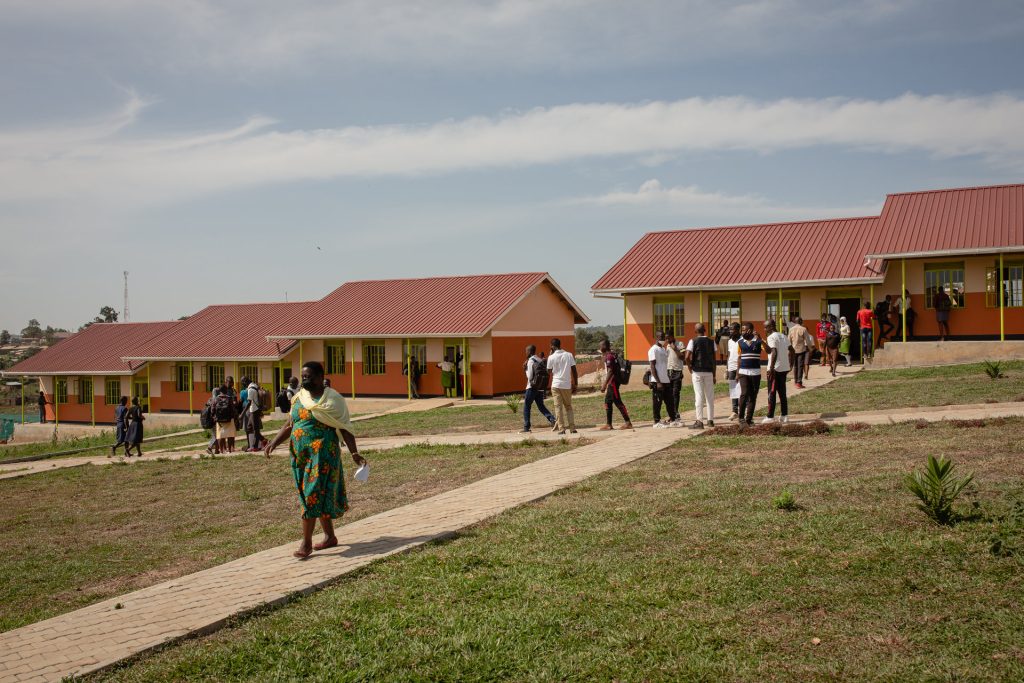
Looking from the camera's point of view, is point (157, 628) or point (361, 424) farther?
point (361, 424)

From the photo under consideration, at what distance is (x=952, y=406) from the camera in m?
15.9

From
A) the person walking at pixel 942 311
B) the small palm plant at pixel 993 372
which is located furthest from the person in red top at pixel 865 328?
the small palm plant at pixel 993 372

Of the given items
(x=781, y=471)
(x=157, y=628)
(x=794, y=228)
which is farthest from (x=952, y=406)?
(x=794, y=228)

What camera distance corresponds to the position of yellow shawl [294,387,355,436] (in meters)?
7.98

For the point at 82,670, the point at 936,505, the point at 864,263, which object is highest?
the point at 864,263

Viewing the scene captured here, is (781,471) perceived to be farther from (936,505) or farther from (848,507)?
(936,505)

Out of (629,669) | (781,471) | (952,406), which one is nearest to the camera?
(629,669)

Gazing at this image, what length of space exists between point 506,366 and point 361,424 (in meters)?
9.34

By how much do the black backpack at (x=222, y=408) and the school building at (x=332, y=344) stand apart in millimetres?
12642

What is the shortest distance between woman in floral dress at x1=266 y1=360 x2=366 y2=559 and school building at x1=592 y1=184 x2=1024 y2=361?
21429 millimetres

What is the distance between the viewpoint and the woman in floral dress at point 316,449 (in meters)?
7.98

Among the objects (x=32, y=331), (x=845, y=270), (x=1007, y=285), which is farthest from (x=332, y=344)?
(x=32, y=331)

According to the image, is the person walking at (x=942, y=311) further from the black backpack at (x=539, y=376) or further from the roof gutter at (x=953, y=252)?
the black backpack at (x=539, y=376)

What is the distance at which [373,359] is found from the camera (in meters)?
34.8
